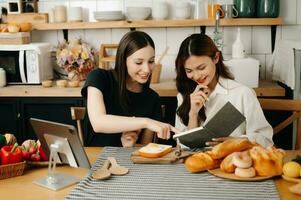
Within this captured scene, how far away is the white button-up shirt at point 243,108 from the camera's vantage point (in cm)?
213

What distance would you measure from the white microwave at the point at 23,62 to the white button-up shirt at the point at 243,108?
1.51 meters

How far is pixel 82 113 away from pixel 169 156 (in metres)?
0.90

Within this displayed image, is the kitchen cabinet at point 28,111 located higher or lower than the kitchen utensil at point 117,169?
lower

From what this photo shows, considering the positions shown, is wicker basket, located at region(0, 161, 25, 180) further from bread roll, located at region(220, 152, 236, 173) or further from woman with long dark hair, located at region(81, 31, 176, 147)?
bread roll, located at region(220, 152, 236, 173)

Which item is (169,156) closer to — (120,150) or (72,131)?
(120,150)

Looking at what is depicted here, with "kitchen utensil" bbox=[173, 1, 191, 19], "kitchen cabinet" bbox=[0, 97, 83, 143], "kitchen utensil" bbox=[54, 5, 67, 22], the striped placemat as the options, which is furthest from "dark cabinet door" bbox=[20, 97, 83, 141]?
the striped placemat

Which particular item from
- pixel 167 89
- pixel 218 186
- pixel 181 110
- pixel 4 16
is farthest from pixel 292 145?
pixel 4 16

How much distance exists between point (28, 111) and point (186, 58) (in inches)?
64.6

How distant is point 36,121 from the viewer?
1.58 m

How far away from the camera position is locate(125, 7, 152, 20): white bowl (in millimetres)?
3422

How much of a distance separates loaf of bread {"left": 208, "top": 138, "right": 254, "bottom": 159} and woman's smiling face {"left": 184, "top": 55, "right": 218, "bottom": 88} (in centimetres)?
66

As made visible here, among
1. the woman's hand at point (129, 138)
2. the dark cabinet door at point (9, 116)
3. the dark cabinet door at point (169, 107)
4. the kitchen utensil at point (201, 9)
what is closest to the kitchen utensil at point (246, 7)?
the kitchen utensil at point (201, 9)

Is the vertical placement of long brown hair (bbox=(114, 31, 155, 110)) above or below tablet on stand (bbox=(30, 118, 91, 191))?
above

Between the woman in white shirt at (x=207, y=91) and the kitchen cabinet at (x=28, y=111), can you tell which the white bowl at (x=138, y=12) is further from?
the woman in white shirt at (x=207, y=91)
